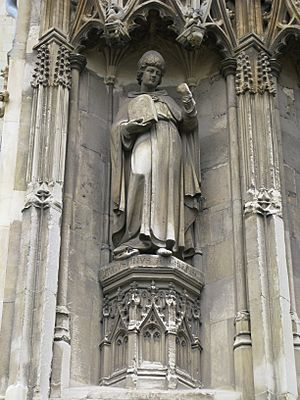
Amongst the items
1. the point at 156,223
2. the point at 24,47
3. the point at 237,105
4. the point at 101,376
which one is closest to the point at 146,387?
the point at 101,376

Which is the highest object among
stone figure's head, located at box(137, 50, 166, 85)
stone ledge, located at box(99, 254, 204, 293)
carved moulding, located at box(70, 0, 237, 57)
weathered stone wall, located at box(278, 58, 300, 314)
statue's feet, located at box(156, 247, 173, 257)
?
carved moulding, located at box(70, 0, 237, 57)

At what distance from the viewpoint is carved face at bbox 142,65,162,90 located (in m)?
12.1

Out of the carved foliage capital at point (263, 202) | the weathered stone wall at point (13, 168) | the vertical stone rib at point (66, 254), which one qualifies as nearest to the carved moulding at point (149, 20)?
the vertical stone rib at point (66, 254)

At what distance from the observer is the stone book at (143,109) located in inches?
456

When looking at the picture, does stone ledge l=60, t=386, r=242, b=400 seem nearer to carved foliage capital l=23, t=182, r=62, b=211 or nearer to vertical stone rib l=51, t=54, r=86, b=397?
vertical stone rib l=51, t=54, r=86, b=397

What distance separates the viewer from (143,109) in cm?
1167

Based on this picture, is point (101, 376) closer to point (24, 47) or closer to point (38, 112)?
point (38, 112)

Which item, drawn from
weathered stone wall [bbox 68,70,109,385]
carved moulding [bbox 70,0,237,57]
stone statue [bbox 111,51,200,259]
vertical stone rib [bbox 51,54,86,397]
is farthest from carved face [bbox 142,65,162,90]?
vertical stone rib [bbox 51,54,86,397]

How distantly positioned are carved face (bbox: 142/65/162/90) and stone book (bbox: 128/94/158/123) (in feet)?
1.01

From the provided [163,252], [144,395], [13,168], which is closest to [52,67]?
[13,168]

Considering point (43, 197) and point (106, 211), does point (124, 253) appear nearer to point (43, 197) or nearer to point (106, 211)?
point (106, 211)

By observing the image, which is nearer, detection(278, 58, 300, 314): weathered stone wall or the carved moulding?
detection(278, 58, 300, 314): weathered stone wall

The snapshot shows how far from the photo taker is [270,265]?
1077cm

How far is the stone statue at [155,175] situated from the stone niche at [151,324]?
231 mm
